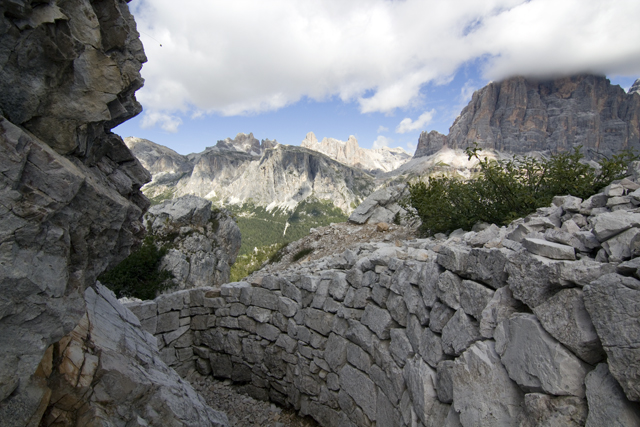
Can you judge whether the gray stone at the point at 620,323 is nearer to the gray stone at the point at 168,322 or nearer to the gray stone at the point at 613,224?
the gray stone at the point at 613,224

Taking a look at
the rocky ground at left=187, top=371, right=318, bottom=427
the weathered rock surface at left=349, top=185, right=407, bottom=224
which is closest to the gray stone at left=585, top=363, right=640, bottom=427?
the rocky ground at left=187, top=371, right=318, bottom=427

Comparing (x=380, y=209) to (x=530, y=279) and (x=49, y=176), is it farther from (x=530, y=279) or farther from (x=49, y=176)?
(x=49, y=176)

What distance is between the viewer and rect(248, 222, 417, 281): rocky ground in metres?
10.9

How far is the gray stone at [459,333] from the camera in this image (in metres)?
3.47

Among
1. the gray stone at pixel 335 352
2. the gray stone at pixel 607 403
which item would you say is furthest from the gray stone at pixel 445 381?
the gray stone at pixel 335 352

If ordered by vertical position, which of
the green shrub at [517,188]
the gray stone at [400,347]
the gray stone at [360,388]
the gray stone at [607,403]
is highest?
the green shrub at [517,188]

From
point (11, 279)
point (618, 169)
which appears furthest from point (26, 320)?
point (618, 169)

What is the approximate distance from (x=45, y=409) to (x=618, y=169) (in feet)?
30.5

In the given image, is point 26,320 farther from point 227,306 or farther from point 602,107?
point 602,107

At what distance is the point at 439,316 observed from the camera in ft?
13.1

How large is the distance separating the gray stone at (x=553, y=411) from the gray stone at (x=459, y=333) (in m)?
0.81

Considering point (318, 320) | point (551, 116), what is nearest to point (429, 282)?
point (318, 320)

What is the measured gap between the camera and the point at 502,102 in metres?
151

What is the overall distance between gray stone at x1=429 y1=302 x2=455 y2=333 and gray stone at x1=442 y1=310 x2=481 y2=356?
0.37 feet
